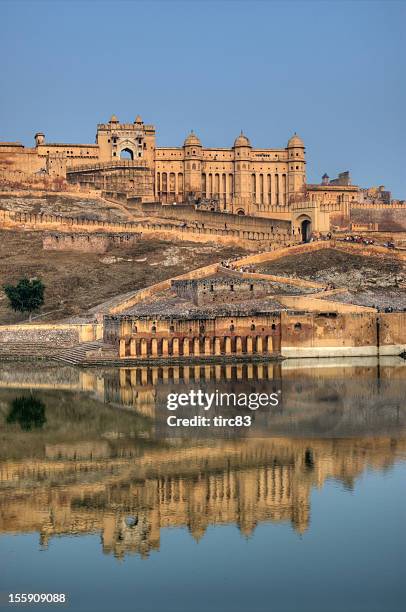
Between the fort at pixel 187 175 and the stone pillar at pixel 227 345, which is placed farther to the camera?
the fort at pixel 187 175

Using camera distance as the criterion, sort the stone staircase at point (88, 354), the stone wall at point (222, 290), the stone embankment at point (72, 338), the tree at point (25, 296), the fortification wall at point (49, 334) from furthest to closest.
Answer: the tree at point (25, 296) < the stone wall at point (222, 290) < the fortification wall at point (49, 334) < the stone embankment at point (72, 338) < the stone staircase at point (88, 354)

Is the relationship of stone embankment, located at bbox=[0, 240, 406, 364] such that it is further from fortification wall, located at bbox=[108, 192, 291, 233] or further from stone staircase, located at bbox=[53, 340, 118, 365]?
fortification wall, located at bbox=[108, 192, 291, 233]

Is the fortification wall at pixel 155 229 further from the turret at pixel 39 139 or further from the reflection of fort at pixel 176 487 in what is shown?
the reflection of fort at pixel 176 487

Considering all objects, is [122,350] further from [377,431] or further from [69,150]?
[69,150]

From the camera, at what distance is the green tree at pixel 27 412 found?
3400cm

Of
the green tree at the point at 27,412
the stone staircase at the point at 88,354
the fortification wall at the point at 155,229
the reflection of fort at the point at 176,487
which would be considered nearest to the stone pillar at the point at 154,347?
the stone staircase at the point at 88,354

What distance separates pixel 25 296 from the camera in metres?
55.7

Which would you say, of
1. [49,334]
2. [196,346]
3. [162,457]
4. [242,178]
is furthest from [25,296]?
[242,178]

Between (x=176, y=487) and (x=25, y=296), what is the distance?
3203cm

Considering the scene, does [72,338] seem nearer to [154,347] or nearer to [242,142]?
[154,347]

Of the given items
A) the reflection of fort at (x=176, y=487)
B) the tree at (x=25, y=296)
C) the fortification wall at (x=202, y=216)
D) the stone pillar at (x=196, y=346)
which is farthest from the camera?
the fortification wall at (x=202, y=216)

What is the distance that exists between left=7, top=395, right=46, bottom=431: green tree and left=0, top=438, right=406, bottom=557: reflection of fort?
3868 millimetres

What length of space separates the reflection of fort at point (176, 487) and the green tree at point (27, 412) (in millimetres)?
3868

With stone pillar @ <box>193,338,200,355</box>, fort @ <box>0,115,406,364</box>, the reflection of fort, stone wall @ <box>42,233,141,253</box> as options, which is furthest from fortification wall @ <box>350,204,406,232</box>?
the reflection of fort
